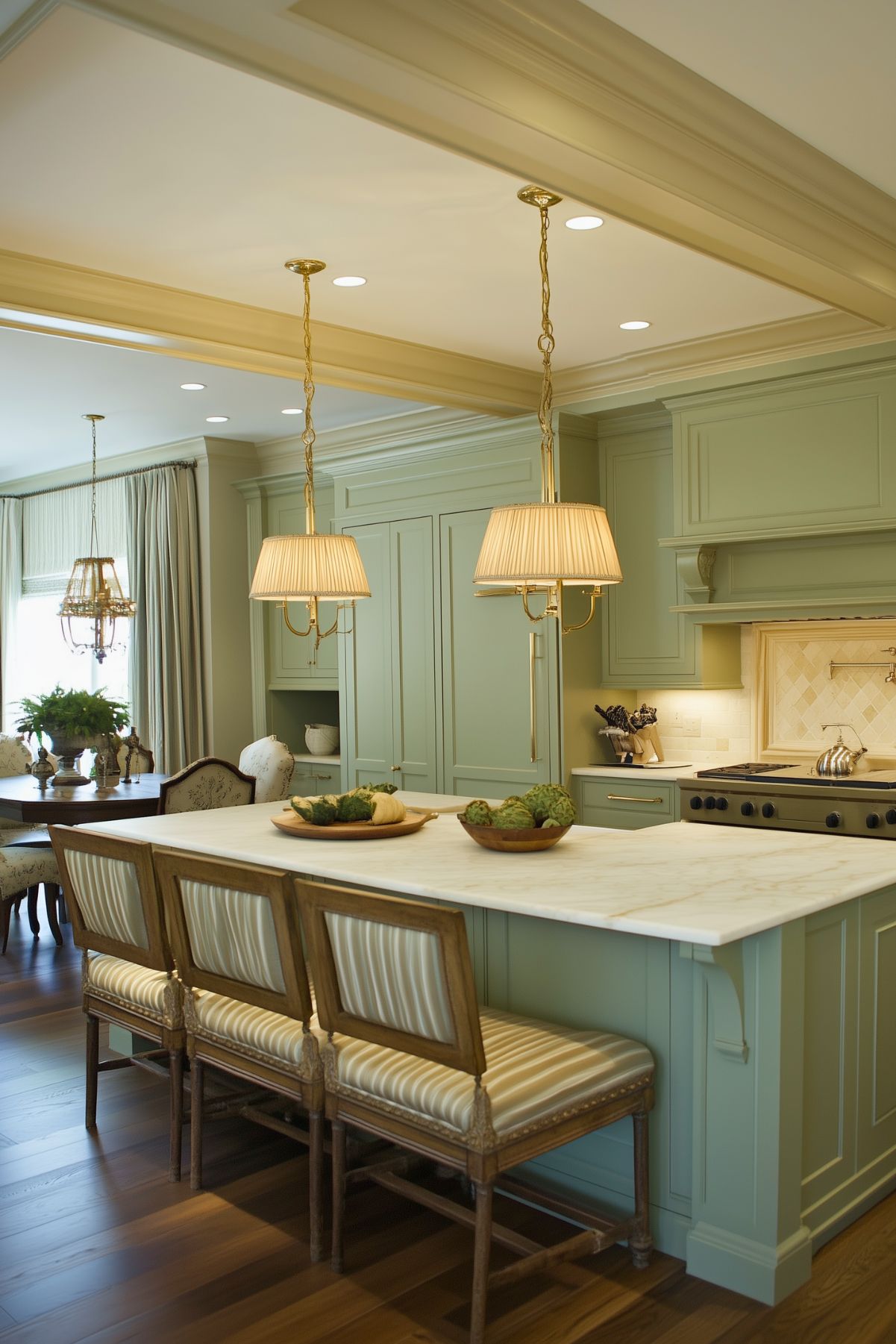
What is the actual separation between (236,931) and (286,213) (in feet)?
6.68

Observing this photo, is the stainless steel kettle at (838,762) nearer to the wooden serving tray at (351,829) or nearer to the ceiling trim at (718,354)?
the ceiling trim at (718,354)

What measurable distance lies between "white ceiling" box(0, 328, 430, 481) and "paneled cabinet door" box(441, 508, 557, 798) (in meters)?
0.89

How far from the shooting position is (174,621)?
7184 mm

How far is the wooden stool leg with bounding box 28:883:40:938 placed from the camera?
581 centimetres

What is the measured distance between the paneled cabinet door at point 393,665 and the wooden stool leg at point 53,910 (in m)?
1.64

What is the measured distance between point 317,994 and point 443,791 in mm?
3206

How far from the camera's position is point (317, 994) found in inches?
99.6

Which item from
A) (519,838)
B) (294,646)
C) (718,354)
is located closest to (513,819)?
(519,838)

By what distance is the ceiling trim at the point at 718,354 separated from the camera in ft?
14.4

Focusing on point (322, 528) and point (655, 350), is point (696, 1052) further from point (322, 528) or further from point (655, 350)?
point (322, 528)

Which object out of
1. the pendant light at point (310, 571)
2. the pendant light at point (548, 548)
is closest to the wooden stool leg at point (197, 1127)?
the pendant light at point (310, 571)

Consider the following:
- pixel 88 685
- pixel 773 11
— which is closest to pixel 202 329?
pixel 773 11

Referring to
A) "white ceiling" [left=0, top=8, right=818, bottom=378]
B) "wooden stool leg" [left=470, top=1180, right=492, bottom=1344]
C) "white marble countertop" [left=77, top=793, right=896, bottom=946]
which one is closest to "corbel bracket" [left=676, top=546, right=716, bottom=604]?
"white ceiling" [left=0, top=8, right=818, bottom=378]

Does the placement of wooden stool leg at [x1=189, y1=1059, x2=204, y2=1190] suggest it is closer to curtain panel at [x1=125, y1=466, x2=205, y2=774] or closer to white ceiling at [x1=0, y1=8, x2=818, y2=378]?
white ceiling at [x1=0, y1=8, x2=818, y2=378]
